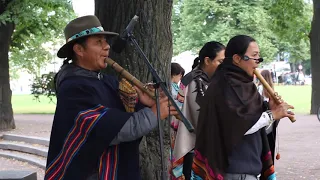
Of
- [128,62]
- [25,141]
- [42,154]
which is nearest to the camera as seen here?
[128,62]

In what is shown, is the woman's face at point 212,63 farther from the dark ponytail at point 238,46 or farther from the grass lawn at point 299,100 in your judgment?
the grass lawn at point 299,100

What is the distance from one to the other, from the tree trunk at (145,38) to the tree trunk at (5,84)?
449 inches

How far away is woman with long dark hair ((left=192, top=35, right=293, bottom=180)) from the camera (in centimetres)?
394

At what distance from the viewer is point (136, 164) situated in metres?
3.59

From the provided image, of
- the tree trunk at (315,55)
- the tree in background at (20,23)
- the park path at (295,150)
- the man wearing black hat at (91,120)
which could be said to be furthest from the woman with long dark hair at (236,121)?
the tree trunk at (315,55)

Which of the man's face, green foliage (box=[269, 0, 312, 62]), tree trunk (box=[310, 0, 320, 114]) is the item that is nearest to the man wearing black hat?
the man's face

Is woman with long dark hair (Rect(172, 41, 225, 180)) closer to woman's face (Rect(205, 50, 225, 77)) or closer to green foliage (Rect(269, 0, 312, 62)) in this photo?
woman's face (Rect(205, 50, 225, 77))

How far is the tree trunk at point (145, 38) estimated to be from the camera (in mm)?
5555

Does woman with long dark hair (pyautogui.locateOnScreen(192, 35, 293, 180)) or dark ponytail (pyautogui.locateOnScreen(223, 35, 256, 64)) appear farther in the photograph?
dark ponytail (pyautogui.locateOnScreen(223, 35, 256, 64))

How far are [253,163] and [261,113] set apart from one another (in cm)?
34

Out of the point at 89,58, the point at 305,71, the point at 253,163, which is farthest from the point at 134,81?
the point at 305,71

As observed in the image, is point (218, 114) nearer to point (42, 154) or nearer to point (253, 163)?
point (253, 163)

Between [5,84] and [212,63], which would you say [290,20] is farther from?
[212,63]

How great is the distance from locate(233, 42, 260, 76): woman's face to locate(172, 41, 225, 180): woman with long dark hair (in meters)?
0.82
